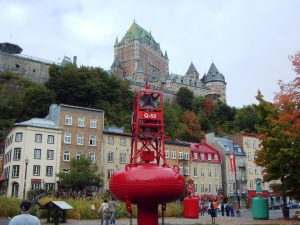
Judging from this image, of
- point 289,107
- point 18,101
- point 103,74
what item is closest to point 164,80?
point 103,74

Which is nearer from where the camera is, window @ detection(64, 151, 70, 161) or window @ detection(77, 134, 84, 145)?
window @ detection(64, 151, 70, 161)

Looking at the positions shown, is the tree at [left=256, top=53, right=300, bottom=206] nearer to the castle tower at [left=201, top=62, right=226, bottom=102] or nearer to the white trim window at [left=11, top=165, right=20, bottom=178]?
the white trim window at [left=11, top=165, right=20, bottom=178]

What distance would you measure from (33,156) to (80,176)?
745 cm

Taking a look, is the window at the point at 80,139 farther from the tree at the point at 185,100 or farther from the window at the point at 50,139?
the tree at the point at 185,100

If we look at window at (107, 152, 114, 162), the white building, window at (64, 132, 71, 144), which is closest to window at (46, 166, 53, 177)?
the white building

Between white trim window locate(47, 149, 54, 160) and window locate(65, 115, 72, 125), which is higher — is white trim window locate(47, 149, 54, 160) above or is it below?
below

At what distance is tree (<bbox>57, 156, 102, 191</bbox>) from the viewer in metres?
48.6

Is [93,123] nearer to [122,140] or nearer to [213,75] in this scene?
[122,140]

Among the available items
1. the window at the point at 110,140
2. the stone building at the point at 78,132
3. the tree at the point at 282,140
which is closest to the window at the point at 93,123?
the stone building at the point at 78,132

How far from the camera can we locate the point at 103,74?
9500 centimetres

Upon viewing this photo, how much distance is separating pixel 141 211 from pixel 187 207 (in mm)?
9837

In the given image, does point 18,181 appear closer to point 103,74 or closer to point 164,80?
point 103,74

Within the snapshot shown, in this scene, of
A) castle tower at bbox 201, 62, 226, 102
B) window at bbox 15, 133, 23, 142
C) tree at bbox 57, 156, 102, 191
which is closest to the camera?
tree at bbox 57, 156, 102, 191

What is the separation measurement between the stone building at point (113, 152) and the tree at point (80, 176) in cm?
697
